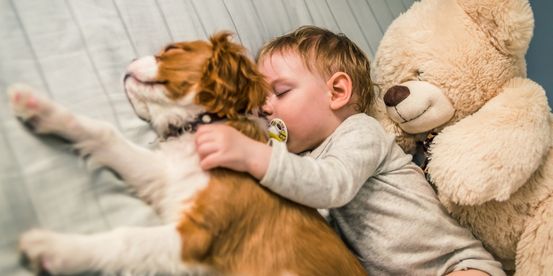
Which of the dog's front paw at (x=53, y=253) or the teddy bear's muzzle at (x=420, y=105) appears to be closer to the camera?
the dog's front paw at (x=53, y=253)

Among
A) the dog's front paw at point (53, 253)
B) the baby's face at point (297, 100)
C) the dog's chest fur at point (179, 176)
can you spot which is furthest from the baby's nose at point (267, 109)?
the dog's front paw at point (53, 253)

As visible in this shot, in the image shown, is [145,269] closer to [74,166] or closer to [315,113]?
[74,166]

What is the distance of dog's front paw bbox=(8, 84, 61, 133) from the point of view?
2.57 ft

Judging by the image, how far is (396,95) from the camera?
118 cm

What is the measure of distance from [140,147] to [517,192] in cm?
85

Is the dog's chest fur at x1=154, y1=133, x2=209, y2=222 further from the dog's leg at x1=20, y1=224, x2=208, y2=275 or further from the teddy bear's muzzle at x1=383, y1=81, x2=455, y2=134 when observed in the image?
the teddy bear's muzzle at x1=383, y1=81, x2=455, y2=134

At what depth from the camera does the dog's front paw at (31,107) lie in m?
0.78

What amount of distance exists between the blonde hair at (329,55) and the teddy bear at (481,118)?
2.2 inches

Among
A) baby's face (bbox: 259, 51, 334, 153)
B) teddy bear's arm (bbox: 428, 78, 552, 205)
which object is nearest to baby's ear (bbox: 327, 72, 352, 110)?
baby's face (bbox: 259, 51, 334, 153)

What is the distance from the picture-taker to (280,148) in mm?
896

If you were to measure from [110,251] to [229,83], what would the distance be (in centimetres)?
36

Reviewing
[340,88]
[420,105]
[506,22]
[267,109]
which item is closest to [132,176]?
[267,109]

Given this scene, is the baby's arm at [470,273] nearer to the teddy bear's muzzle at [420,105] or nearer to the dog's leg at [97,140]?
the teddy bear's muzzle at [420,105]

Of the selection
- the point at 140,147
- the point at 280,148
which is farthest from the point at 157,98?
the point at 280,148
